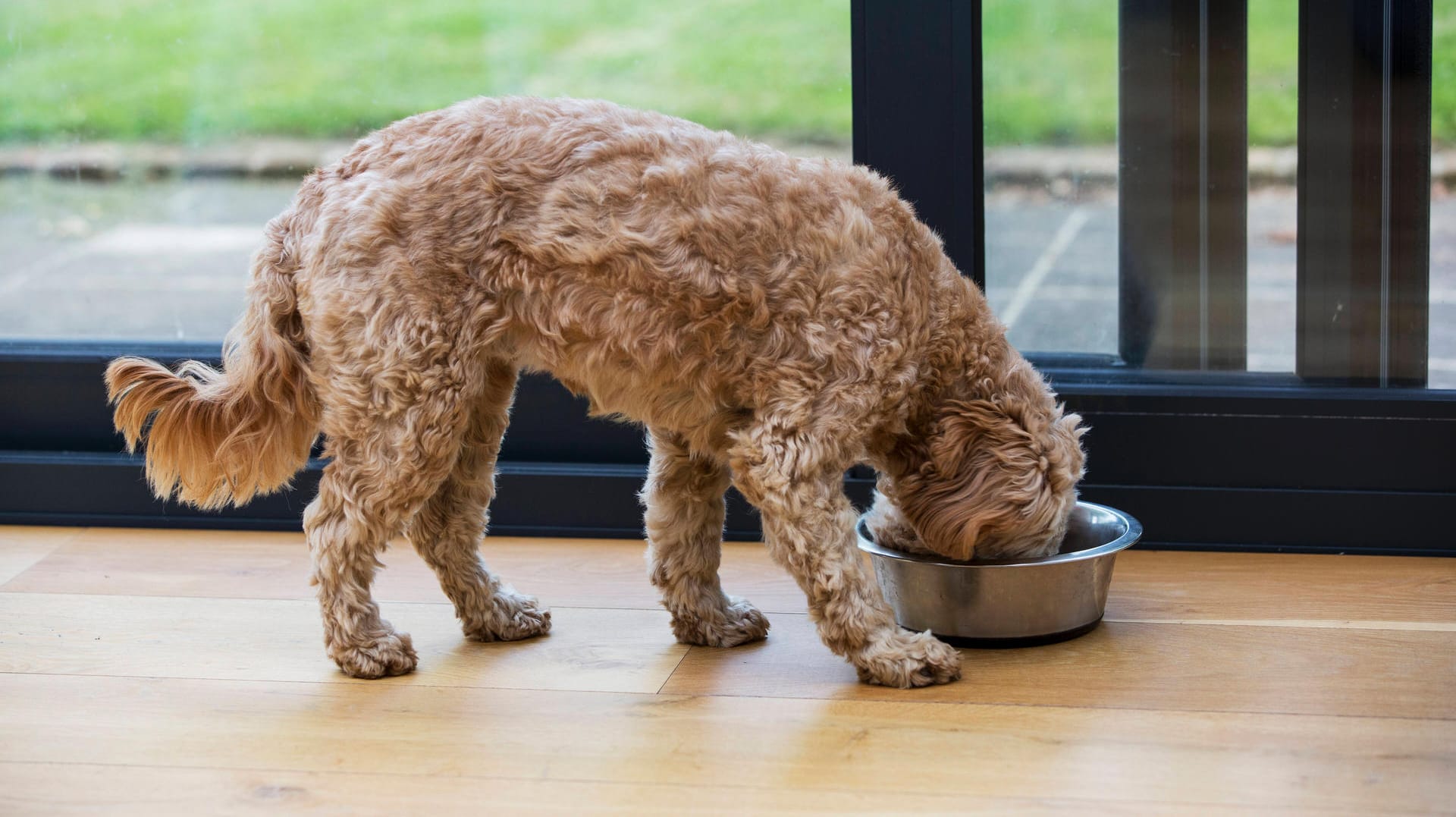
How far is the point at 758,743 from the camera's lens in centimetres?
272

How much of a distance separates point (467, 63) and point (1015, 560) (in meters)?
2.32

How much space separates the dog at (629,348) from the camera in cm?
285

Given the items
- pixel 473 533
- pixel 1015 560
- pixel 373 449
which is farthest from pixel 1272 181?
pixel 373 449

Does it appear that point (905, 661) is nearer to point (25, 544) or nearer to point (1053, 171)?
point (1053, 171)

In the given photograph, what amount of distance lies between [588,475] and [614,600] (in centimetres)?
59

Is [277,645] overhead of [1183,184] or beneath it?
beneath

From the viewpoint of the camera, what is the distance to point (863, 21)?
380 centimetres

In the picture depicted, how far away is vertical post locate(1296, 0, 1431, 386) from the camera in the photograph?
365cm

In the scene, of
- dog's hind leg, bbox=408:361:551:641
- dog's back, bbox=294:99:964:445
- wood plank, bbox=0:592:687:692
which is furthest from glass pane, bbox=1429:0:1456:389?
dog's hind leg, bbox=408:361:551:641

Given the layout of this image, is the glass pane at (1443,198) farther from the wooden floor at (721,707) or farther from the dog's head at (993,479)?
the dog's head at (993,479)

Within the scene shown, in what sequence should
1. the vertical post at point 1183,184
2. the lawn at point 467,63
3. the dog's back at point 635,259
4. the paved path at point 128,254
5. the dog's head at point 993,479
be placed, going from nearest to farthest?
the dog's back at point 635,259, the dog's head at point 993,479, the vertical post at point 1183,184, the lawn at point 467,63, the paved path at point 128,254

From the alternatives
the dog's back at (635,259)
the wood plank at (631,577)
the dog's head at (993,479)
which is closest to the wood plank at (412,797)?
the dog's head at (993,479)

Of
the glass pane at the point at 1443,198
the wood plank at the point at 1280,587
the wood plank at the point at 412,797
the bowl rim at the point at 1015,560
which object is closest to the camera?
the wood plank at the point at 412,797

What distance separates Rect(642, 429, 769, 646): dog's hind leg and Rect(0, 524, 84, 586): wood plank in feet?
6.25
